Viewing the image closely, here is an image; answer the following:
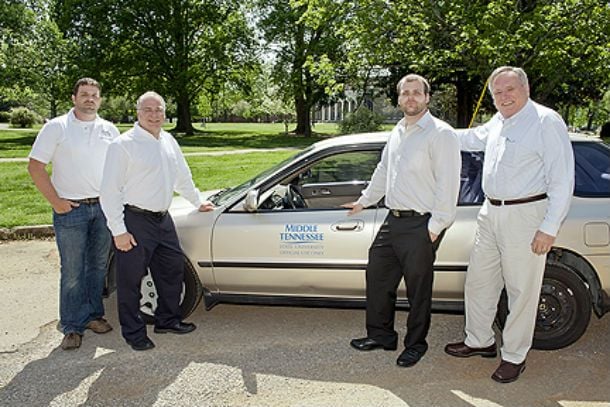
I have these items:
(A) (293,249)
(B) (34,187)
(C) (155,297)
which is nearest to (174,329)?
(C) (155,297)

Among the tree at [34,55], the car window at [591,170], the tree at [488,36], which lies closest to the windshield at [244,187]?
the car window at [591,170]

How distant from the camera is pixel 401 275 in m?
4.05

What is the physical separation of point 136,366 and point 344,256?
1.67 meters

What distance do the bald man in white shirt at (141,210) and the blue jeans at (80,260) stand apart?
1.21ft

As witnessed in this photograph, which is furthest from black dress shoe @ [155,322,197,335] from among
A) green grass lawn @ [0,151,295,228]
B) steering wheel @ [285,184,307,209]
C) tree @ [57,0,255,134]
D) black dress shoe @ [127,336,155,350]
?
tree @ [57,0,255,134]

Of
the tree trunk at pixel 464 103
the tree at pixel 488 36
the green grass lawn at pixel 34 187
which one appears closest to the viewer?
the green grass lawn at pixel 34 187

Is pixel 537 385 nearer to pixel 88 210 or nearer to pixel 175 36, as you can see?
pixel 88 210

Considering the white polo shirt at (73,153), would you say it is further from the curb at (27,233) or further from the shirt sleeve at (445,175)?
the curb at (27,233)

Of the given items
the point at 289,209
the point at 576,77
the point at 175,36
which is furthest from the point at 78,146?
the point at 175,36

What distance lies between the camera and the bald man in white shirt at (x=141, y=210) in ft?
13.1

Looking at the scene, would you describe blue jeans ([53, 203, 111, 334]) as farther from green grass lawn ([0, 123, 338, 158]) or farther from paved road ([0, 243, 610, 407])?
green grass lawn ([0, 123, 338, 158])

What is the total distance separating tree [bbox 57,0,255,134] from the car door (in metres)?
32.9

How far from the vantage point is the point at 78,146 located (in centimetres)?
420

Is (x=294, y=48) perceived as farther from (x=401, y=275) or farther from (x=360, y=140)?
(x=401, y=275)
